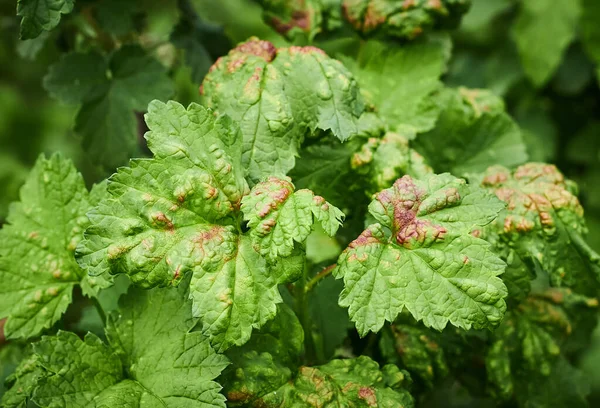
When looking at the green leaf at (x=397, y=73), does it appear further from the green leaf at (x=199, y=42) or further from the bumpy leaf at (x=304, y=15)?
the green leaf at (x=199, y=42)

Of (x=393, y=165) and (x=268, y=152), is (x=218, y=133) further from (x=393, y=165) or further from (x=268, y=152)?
(x=393, y=165)

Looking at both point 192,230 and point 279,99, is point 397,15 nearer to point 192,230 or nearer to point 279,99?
point 279,99

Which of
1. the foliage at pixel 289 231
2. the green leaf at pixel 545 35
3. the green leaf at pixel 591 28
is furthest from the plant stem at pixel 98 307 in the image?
the green leaf at pixel 591 28

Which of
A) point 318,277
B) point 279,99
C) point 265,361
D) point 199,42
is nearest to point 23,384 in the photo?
point 265,361

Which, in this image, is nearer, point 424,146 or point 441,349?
point 441,349

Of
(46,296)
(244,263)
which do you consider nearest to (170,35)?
(46,296)
